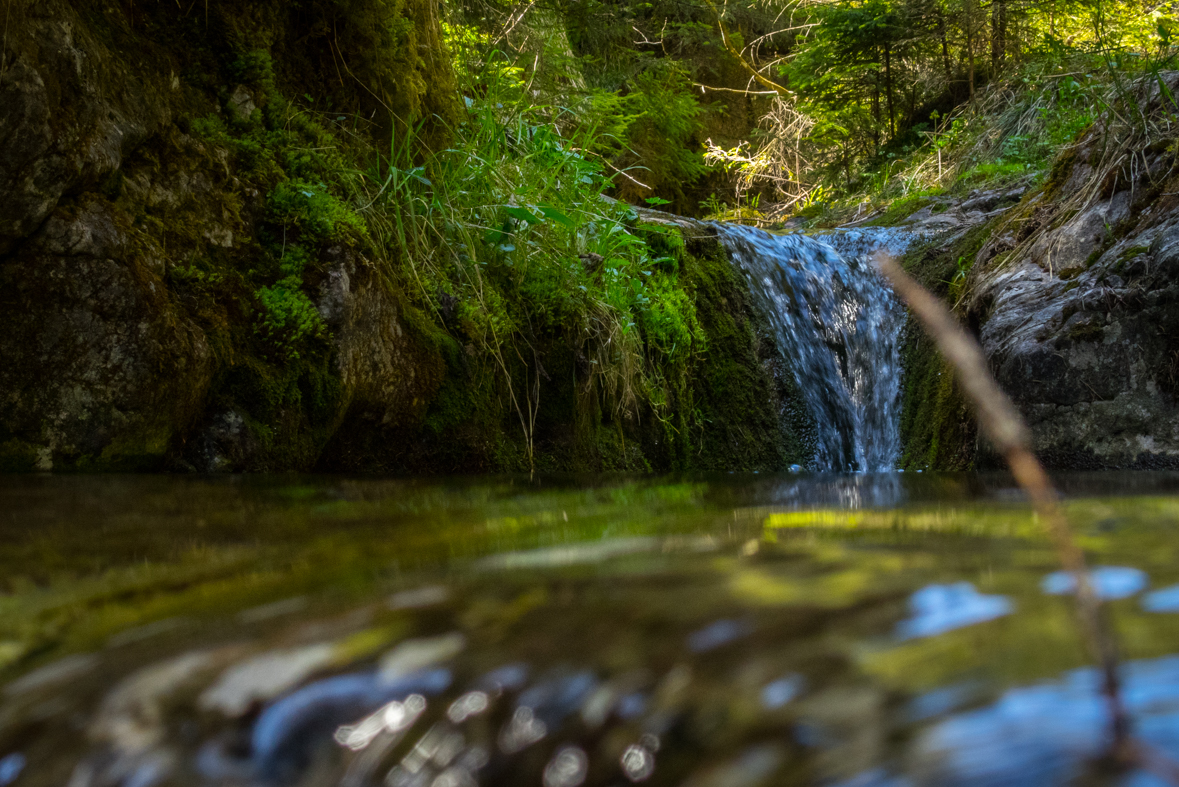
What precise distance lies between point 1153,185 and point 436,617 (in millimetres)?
4466

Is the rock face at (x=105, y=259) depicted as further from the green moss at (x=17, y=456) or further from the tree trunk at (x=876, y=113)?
the tree trunk at (x=876, y=113)

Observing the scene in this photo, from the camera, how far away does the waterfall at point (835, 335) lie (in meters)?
5.50

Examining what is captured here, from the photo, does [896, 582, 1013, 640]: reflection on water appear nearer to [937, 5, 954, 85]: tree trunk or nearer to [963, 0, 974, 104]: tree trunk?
[963, 0, 974, 104]: tree trunk

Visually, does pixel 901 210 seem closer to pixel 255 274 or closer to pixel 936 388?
pixel 936 388

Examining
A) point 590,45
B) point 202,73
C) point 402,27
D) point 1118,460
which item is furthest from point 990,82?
point 202,73

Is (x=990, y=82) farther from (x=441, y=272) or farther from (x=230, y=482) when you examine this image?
(x=230, y=482)

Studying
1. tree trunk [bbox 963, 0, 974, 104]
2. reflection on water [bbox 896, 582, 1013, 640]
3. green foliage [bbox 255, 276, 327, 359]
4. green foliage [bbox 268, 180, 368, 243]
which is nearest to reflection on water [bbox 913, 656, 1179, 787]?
reflection on water [bbox 896, 582, 1013, 640]

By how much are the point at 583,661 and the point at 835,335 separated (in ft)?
18.7

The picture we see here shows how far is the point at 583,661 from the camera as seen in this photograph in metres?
0.62

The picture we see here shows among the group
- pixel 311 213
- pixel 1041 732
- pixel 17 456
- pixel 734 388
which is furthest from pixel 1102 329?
pixel 17 456

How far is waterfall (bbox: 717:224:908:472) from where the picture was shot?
550 cm

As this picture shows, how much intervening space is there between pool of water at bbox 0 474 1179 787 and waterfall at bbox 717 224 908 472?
4492 millimetres

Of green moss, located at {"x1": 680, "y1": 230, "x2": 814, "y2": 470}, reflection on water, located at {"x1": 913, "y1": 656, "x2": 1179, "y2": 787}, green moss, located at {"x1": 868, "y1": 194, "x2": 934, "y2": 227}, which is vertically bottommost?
reflection on water, located at {"x1": 913, "y1": 656, "x2": 1179, "y2": 787}

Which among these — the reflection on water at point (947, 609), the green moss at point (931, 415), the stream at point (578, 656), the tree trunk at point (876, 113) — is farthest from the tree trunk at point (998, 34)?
the reflection on water at point (947, 609)
